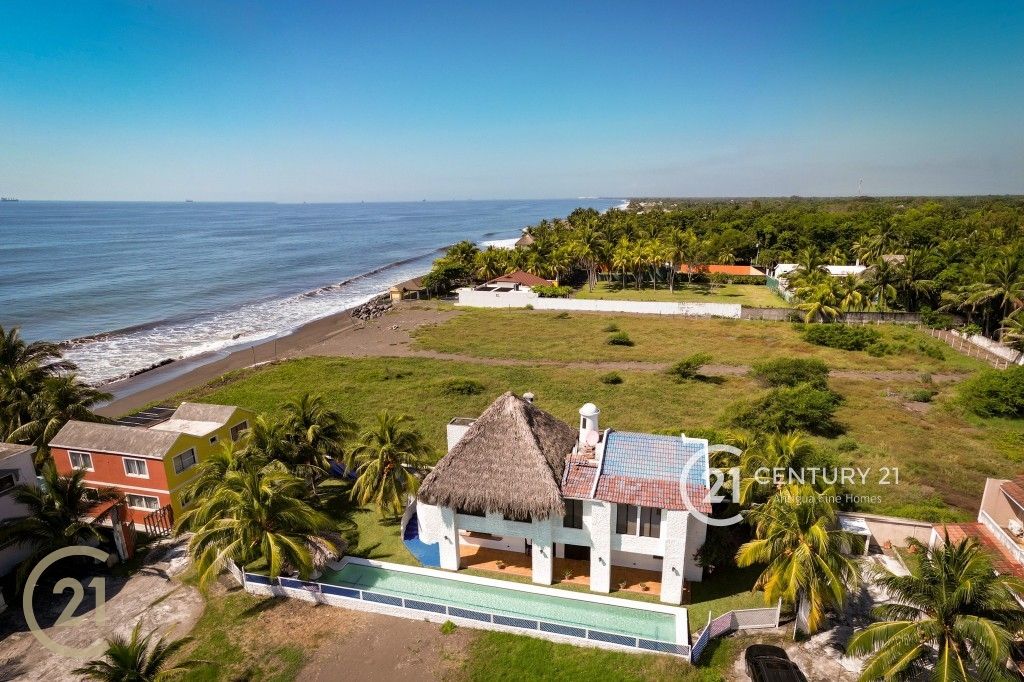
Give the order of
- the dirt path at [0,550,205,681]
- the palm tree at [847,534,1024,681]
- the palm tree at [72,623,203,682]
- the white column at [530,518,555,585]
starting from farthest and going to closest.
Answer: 1. the white column at [530,518,555,585]
2. the dirt path at [0,550,205,681]
3. the palm tree at [72,623,203,682]
4. the palm tree at [847,534,1024,681]

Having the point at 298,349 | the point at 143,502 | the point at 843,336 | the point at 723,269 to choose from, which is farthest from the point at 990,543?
the point at 723,269

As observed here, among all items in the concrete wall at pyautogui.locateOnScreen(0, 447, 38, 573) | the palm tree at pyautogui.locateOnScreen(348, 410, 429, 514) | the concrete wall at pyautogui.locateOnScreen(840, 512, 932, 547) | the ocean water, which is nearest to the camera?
the concrete wall at pyautogui.locateOnScreen(0, 447, 38, 573)

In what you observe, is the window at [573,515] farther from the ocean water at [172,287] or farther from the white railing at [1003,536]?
the ocean water at [172,287]

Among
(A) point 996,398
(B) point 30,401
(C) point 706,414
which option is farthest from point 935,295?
(B) point 30,401

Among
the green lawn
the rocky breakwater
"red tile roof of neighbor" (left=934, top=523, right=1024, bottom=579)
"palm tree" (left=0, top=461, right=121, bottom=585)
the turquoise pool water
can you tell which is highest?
"palm tree" (left=0, top=461, right=121, bottom=585)

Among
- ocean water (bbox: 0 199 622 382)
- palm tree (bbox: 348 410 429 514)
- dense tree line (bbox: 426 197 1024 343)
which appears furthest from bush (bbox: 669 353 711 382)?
ocean water (bbox: 0 199 622 382)

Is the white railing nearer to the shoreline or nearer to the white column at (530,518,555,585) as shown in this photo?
the white column at (530,518,555,585)
